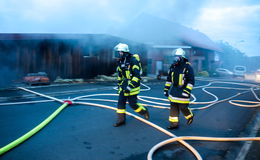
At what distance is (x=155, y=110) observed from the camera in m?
5.36

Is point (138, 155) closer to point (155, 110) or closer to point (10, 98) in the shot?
point (155, 110)

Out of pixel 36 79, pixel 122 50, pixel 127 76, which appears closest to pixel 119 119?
pixel 127 76

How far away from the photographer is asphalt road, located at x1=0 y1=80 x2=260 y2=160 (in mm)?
2832

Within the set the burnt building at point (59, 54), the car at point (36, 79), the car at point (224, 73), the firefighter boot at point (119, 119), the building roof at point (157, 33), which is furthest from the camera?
the car at point (224, 73)

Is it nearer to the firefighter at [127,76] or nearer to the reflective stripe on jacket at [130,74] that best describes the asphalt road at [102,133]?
the firefighter at [127,76]

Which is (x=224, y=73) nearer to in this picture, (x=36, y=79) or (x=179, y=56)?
(x=36, y=79)

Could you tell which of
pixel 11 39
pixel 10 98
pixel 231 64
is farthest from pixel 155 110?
pixel 231 64

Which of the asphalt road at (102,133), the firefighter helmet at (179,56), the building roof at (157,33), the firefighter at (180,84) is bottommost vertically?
the asphalt road at (102,133)

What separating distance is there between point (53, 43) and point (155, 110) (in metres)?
7.43

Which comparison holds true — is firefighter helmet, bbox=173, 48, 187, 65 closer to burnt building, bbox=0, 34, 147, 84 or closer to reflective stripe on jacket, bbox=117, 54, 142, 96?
reflective stripe on jacket, bbox=117, 54, 142, 96

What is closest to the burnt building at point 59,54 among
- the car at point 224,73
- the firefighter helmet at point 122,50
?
the firefighter helmet at point 122,50

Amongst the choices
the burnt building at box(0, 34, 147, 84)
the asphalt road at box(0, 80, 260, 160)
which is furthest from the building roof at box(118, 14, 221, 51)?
the asphalt road at box(0, 80, 260, 160)

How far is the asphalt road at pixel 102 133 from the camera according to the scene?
283 centimetres

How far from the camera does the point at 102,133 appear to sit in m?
3.59
